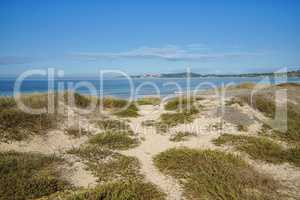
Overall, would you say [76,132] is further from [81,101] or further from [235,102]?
[235,102]

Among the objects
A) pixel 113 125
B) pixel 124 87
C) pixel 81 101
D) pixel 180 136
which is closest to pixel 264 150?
pixel 180 136

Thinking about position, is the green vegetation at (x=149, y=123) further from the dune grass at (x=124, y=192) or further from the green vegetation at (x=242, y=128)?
the dune grass at (x=124, y=192)

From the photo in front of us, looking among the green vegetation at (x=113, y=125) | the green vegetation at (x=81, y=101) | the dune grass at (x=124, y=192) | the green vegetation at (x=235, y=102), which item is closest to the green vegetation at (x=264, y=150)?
the dune grass at (x=124, y=192)

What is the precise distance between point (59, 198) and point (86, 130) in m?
6.43

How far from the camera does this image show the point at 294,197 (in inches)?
247

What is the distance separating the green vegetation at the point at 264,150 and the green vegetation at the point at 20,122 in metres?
7.67

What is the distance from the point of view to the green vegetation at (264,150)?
8.96 m

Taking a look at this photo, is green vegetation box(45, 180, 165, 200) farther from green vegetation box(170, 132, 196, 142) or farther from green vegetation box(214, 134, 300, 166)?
green vegetation box(170, 132, 196, 142)

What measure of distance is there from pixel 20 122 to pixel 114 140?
409 cm

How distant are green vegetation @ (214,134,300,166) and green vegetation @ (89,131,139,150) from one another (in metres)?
3.70

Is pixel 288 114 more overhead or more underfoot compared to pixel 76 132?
more overhead

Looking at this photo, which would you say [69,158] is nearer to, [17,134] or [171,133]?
[17,134]

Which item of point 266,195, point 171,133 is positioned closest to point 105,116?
point 171,133

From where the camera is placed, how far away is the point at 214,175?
716 cm
